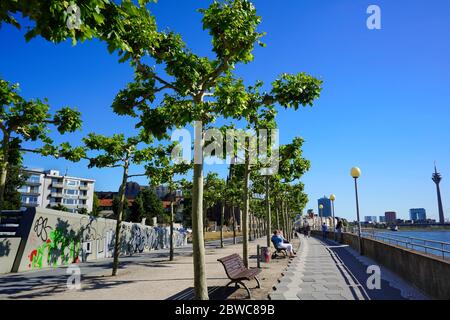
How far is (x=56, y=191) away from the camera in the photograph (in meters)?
111

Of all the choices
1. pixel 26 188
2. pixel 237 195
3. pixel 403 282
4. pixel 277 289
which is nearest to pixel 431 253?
pixel 403 282

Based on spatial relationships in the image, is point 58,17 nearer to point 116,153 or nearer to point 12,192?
point 116,153

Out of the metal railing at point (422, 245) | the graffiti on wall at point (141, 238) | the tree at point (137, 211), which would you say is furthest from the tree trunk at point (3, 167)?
the tree at point (137, 211)

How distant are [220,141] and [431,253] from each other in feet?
23.9

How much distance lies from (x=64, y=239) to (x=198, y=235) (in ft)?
48.8

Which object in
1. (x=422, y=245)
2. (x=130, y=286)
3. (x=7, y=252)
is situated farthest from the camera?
(x=7, y=252)

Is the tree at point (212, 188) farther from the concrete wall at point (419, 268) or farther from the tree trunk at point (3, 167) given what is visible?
the tree trunk at point (3, 167)

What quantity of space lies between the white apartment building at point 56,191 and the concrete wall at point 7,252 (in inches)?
3727

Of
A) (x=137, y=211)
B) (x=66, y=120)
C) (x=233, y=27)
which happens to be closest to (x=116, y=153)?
(x=66, y=120)

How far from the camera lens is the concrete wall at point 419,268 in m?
7.44

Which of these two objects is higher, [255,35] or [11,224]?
[255,35]
